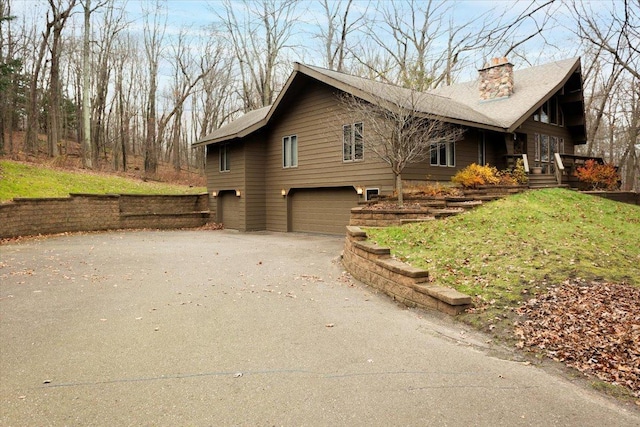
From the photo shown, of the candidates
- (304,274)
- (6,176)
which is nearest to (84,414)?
(304,274)

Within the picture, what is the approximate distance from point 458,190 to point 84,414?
12.6 m

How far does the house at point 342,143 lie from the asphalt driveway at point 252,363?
8312 mm

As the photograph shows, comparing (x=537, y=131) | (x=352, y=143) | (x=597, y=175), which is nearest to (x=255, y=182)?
(x=352, y=143)

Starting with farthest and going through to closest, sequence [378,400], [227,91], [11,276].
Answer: [227,91] < [11,276] < [378,400]

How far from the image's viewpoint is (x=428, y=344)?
4.66 meters

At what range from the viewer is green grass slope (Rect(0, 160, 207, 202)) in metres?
16.8

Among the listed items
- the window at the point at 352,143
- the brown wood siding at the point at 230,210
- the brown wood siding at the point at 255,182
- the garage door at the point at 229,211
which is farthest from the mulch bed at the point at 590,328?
the garage door at the point at 229,211

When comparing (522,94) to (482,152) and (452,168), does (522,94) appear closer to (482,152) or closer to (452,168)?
(482,152)

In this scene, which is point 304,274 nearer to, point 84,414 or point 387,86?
point 84,414

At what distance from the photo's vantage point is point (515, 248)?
7.76 meters

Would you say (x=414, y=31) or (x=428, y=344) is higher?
(x=414, y=31)

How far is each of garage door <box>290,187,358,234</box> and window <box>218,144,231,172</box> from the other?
4273 mm

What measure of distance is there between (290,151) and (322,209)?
122 inches

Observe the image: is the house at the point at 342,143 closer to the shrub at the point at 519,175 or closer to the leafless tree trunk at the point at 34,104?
the shrub at the point at 519,175
